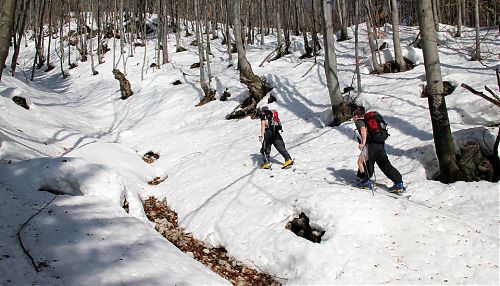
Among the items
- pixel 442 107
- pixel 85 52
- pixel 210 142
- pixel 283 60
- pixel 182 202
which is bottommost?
pixel 182 202

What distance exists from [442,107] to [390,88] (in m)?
5.95

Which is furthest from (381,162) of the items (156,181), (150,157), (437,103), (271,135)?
(150,157)

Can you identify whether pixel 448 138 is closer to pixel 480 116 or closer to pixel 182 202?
pixel 480 116

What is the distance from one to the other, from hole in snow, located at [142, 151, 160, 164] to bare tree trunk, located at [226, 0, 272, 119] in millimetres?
3875

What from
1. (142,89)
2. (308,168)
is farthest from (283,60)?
(308,168)

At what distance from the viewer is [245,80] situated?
15812mm

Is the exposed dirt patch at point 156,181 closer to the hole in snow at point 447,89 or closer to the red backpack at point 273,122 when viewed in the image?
the red backpack at point 273,122

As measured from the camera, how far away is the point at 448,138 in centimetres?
711

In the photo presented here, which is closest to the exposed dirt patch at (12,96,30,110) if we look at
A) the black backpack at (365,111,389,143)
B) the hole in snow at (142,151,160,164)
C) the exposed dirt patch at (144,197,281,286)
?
the hole in snow at (142,151,160,164)

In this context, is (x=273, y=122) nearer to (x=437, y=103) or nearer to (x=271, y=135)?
(x=271, y=135)

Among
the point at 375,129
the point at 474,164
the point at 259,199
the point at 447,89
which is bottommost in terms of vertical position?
the point at 259,199

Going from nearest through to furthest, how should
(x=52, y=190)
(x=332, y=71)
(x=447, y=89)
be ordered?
(x=52, y=190), (x=447, y=89), (x=332, y=71)

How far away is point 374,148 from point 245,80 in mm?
9392

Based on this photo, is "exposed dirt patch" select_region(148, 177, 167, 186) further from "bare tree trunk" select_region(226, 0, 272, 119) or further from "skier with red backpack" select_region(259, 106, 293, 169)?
"bare tree trunk" select_region(226, 0, 272, 119)
